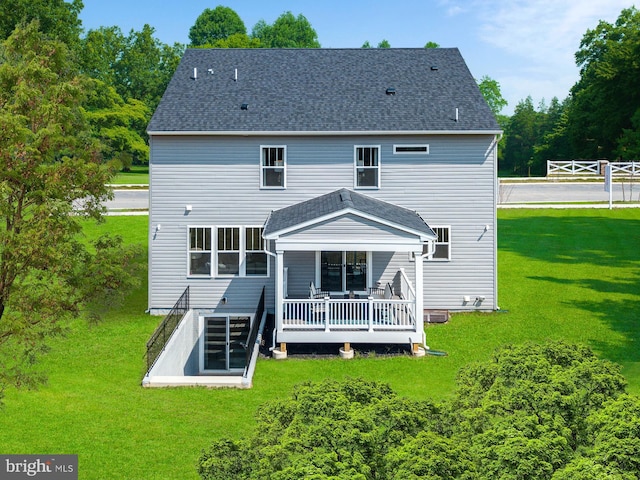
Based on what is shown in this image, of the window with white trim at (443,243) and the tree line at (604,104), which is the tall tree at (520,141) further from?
the window with white trim at (443,243)

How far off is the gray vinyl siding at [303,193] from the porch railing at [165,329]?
1.46 ft

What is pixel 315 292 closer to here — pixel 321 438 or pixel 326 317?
pixel 326 317

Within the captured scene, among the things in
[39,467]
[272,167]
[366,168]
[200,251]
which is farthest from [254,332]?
[39,467]

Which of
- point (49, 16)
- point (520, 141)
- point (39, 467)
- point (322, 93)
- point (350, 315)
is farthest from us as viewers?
point (520, 141)

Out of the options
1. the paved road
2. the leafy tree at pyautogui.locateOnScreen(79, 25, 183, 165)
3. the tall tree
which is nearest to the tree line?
the tall tree

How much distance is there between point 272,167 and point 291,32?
288ft

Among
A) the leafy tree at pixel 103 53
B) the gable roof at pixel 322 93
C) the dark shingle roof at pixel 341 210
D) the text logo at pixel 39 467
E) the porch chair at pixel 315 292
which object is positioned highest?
the leafy tree at pixel 103 53

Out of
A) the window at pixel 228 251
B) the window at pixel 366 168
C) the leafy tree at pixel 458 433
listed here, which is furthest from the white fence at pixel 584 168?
the leafy tree at pixel 458 433

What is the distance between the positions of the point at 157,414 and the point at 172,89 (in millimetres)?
13298

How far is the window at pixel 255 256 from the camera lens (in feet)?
75.9

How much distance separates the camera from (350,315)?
20.2 m

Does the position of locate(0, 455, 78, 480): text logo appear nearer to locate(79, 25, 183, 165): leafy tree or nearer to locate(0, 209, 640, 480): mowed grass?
locate(0, 209, 640, 480): mowed grass

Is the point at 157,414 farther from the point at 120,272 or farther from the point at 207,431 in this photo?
the point at 120,272

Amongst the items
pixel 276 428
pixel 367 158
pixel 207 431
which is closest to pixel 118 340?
pixel 207 431
